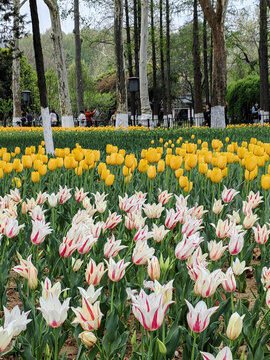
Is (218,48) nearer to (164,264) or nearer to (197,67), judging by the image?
(197,67)

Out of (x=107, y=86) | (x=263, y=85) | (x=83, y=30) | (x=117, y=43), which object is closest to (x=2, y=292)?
(x=117, y=43)

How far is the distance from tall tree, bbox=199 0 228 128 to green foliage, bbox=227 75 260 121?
1745cm

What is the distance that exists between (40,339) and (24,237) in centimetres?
124

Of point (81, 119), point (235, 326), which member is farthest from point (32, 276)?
point (81, 119)

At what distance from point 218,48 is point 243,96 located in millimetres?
18275

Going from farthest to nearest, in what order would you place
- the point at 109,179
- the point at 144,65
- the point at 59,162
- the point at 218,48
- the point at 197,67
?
the point at 197,67 < the point at 144,65 < the point at 218,48 < the point at 59,162 < the point at 109,179

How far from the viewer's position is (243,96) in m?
34.0

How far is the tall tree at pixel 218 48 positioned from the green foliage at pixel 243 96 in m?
17.5

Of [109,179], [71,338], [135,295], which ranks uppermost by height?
[109,179]

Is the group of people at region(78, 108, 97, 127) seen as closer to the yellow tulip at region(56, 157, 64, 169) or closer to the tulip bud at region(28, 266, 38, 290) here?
the yellow tulip at region(56, 157, 64, 169)

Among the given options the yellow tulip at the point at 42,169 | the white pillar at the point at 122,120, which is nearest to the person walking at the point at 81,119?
the white pillar at the point at 122,120

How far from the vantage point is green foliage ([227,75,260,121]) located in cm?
3338

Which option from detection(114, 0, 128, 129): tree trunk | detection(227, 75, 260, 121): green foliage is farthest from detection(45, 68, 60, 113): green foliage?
detection(114, 0, 128, 129): tree trunk

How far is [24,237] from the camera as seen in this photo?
280 cm
